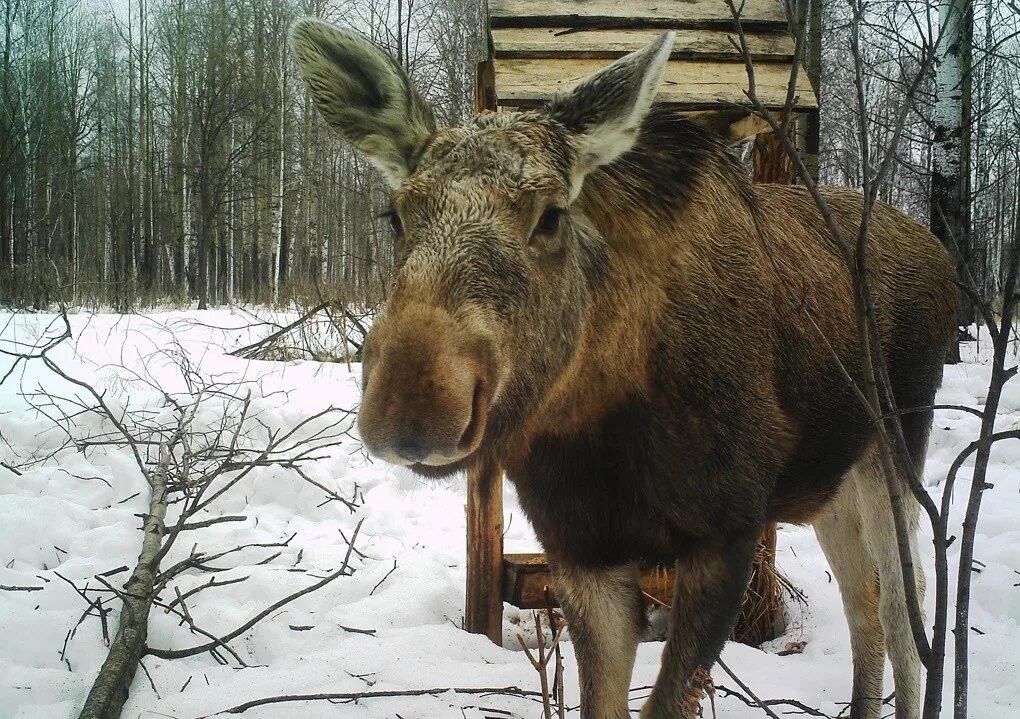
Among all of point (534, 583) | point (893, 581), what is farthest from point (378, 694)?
point (893, 581)

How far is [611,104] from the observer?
1.81 metres

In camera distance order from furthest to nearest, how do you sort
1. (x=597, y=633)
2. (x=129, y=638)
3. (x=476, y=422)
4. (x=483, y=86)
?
(x=483, y=86), (x=129, y=638), (x=597, y=633), (x=476, y=422)

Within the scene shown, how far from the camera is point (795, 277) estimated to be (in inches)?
93.9

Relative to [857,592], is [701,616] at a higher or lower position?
higher

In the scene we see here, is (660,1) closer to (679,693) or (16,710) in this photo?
(679,693)

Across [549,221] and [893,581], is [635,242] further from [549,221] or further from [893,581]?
[893,581]

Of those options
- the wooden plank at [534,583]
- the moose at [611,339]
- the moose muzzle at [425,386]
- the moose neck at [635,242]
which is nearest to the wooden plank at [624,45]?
the moose at [611,339]

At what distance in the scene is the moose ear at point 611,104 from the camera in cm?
174

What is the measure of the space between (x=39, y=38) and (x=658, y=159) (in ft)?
46.9

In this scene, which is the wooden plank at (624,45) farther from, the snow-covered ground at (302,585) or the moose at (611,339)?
the snow-covered ground at (302,585)

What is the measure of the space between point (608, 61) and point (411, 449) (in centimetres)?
250

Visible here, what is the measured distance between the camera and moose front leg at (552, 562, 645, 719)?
221 centimetres

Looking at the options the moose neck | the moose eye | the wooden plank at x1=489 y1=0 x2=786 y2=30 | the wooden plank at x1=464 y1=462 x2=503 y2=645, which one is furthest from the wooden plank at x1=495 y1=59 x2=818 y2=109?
the wooden plank at x1=464 y1=462 x2=503 y2=645

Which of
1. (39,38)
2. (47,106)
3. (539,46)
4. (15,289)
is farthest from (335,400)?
(39,38)
